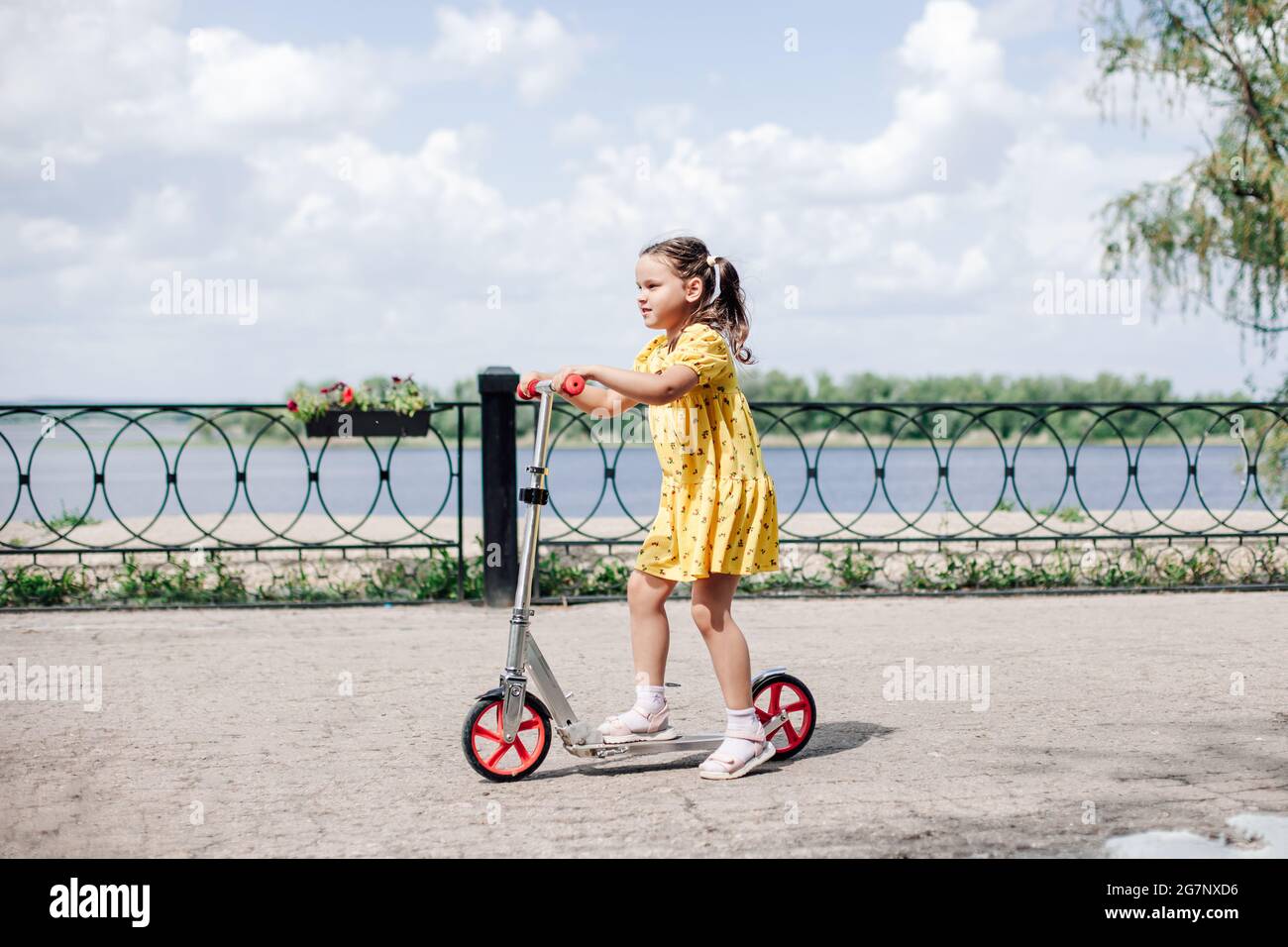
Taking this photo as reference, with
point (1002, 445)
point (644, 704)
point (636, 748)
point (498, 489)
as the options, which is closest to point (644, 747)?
point (636, 748)

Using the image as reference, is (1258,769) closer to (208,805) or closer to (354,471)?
(208,805)

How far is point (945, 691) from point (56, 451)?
5313cm

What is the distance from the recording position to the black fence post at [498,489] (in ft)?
25.8

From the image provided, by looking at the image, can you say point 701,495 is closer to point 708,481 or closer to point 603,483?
point 708,481

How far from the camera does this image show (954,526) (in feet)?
43.1

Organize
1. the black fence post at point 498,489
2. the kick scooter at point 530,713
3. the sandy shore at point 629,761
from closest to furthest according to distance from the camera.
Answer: the sandy shore at point 629,761 < the kick scooter at point 530,713 < the black fence post at point 498,489

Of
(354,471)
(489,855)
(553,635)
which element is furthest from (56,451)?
(489,855)

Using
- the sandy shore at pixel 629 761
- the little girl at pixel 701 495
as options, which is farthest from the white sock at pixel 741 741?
the sandy shore at pixel 629 761

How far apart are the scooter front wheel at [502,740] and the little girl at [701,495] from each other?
9.0 inches

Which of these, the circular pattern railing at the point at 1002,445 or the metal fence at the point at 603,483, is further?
the circular pattern railing at the point at 1002,445

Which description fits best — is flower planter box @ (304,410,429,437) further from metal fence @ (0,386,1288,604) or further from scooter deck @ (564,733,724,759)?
scooter deck @ (564,733,724,759)

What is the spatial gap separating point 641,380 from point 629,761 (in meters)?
1.43

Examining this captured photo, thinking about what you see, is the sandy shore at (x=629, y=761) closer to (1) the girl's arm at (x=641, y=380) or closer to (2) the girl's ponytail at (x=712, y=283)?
(1) the girl's arm at (x=641, y=380)

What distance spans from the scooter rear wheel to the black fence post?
12.0 feet
